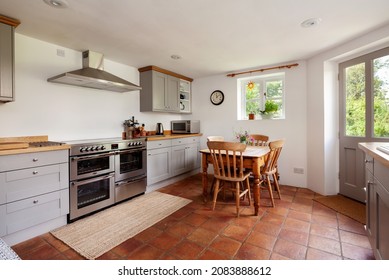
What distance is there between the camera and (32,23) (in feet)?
6.67

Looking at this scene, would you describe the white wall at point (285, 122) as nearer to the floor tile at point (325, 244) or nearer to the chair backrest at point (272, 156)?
the chair backrest at point (272, 156)

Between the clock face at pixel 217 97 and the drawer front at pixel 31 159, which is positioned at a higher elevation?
the clock face at pixel 217 97

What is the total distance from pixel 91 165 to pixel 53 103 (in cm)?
100

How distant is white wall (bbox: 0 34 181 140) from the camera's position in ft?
7.45

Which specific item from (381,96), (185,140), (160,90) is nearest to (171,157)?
(185,140)

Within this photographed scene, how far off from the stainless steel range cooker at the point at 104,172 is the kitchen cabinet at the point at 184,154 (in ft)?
2.48

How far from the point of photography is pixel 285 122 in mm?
3551

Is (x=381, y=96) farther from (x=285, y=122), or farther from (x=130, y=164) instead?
(x=130, y=164)

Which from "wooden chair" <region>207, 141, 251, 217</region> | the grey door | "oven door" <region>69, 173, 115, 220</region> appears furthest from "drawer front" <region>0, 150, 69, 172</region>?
the grey door

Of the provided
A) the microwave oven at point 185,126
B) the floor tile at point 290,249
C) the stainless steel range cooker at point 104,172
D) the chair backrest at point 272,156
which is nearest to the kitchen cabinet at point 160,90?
the microwave oven at point 185,126

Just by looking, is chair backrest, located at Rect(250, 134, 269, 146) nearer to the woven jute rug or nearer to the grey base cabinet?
the woven jute rug

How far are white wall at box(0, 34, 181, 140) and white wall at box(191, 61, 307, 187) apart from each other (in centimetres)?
200

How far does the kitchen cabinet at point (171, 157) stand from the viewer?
3264 millimetres
